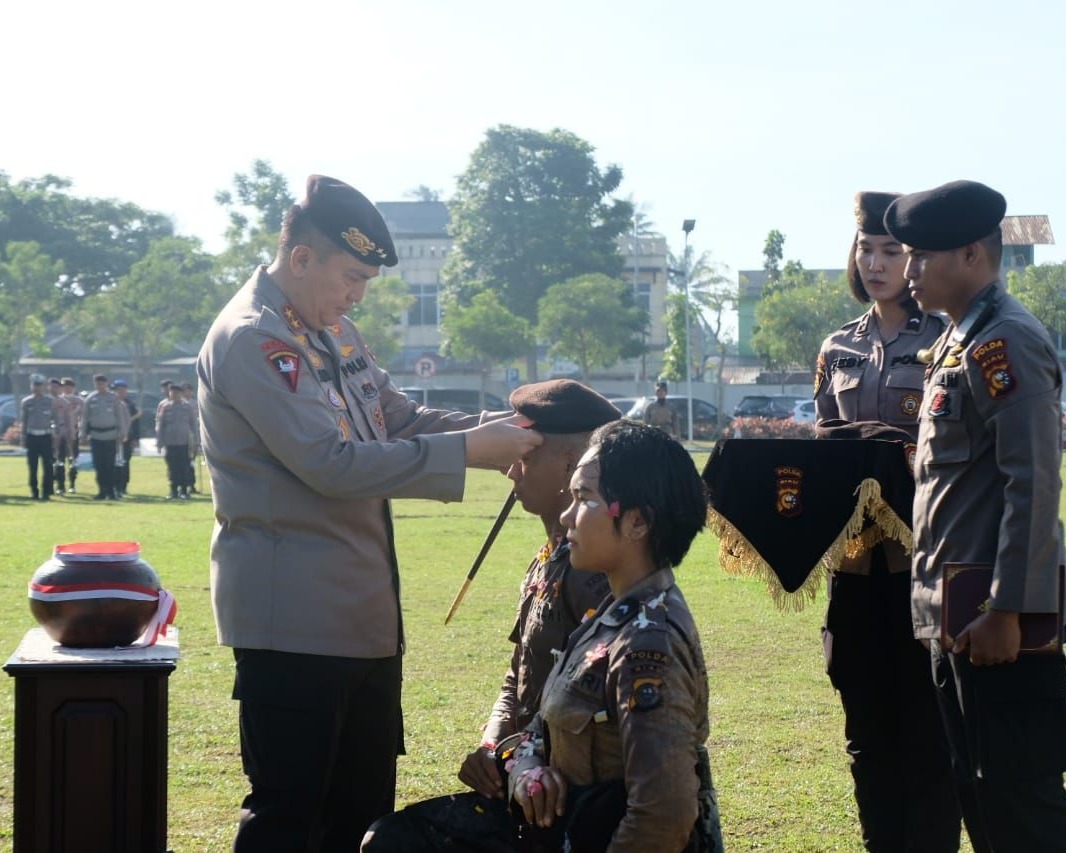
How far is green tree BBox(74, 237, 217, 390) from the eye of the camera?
5409cm

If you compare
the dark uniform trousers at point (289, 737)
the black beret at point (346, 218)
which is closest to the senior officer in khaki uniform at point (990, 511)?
the black beret at point (346, 218)

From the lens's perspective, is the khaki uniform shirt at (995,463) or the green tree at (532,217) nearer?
the khaki uniform shirt at (995,463)

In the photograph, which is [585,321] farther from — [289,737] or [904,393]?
[289,737]

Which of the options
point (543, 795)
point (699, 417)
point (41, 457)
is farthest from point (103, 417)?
point (699, 417)

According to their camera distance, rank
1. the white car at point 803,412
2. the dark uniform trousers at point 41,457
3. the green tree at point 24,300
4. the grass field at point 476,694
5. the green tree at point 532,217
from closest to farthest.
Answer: the grass field at point 476,694, the dark uniform trousers at point 41,457, the white car at point 803,412, the green tree at point 24,300, the green tree at point 532,217

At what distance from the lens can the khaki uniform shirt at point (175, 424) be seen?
21000 mm

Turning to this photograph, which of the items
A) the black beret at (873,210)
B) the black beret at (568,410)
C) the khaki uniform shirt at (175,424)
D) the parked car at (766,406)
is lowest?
the parked car at (766,406)

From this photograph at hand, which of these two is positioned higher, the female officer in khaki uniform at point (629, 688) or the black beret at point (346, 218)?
the black beret at point (346, 218)

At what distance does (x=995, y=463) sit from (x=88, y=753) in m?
2.38

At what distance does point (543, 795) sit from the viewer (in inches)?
112

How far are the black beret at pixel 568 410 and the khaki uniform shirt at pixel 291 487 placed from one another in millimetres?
214

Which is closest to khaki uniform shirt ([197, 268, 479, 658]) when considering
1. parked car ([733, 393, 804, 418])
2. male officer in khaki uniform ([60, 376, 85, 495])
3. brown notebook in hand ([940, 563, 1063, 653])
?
brown notebook in hand ([940, 563, 1063, 653])

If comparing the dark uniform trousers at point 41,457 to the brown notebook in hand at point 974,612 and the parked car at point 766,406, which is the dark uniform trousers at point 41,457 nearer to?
the brown notebook in hand at point 974,612

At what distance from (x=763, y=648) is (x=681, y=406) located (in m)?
37.0
